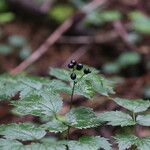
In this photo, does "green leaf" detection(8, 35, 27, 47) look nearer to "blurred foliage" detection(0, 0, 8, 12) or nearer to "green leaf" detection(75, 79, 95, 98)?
"blurred foliage" detection(0, 0, 8, 12)

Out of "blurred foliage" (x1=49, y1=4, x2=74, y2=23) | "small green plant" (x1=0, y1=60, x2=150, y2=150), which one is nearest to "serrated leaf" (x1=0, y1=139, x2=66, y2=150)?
"small green plant" (x1=0, y1=60, x2=150, y2=150)

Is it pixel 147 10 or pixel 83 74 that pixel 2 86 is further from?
pixel 147 10

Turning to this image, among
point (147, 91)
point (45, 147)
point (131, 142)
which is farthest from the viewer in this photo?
point (147, 91)

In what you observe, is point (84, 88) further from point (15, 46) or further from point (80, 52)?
Answer: point (15, 46)

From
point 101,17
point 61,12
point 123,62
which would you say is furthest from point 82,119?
point 61,12

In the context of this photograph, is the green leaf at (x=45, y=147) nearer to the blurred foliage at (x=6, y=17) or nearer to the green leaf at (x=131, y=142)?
the green leaf at (x=131, y=142)

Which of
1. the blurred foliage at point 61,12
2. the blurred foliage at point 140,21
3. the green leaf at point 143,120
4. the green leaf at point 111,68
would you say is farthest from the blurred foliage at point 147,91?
the green leaf at point 143,120

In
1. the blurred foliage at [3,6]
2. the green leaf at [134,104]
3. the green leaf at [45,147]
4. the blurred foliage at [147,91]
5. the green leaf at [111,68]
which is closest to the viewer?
the green leaf at [45,147]
